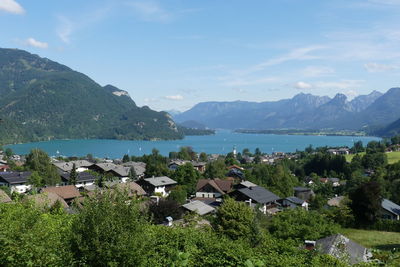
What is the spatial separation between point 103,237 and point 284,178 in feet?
155

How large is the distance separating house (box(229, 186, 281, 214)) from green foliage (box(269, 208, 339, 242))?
→ 1380 centimetres

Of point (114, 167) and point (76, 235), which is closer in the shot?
point (76, 235)

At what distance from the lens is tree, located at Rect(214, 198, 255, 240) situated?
62.5 ft

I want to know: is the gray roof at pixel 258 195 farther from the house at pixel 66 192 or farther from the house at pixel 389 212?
the house at pixel 66 192

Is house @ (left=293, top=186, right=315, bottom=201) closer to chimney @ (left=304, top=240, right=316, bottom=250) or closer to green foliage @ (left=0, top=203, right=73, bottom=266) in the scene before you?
chimney @ (left=304, top=240, right=316, bottom=250)

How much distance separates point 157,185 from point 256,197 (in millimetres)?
14910

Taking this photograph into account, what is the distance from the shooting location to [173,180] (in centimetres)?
5059

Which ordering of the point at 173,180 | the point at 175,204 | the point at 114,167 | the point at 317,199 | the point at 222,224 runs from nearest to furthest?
the point at 222,224
the point at 175,204
the point at 317,199
the point at 173,180
the point at 114,167

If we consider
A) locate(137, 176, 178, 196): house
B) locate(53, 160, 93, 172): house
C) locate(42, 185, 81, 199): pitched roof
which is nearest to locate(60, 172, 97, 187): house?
locate(53, 160, 93, 172): house

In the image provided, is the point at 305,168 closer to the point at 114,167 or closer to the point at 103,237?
the point at 114,167

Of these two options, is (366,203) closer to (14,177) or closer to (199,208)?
(199,208)

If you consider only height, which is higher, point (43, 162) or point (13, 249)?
point (13, 249)

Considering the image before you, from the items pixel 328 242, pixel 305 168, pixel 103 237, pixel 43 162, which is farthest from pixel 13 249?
pixel 305 168

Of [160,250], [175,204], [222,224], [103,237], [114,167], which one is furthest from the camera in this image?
[114,167]
